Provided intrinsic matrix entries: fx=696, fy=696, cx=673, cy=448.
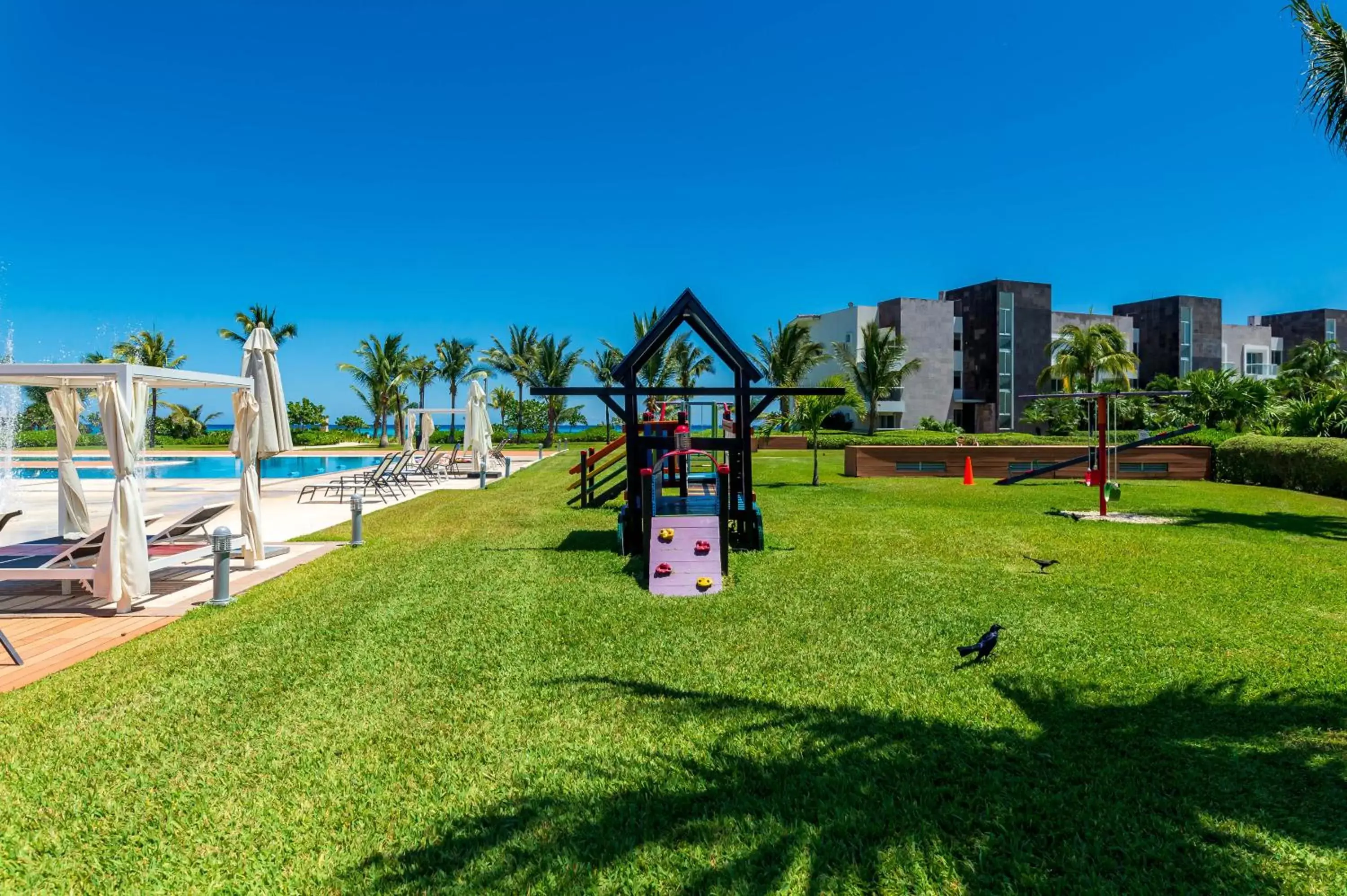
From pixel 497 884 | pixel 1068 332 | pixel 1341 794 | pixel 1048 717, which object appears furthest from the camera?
pixel 1068 332

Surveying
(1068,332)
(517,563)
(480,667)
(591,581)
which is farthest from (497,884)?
(1068,332)

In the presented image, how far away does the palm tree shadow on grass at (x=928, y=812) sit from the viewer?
3.10m

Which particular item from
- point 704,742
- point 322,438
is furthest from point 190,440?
point 704,742

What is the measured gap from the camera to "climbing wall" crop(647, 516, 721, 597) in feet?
26.4

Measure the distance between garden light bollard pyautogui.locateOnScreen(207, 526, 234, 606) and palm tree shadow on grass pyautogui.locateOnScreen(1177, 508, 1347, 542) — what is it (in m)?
14.9

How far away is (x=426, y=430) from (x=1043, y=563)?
2381 cm

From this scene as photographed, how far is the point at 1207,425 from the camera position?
28234mm

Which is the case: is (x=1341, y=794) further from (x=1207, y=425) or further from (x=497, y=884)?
(x=1207, y=425)

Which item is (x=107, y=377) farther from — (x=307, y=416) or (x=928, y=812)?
(x=307, y=416)

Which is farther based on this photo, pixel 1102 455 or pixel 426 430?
pixel 426 430

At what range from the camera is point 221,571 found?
7.56 m

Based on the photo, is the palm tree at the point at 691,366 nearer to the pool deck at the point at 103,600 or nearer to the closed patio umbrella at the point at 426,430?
the closed patio umbrella at the point at 426,430

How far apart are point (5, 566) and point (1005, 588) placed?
11.3 m

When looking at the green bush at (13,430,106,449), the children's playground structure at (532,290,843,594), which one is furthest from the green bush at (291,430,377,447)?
the children's playground structure at (532,290,843,594)
